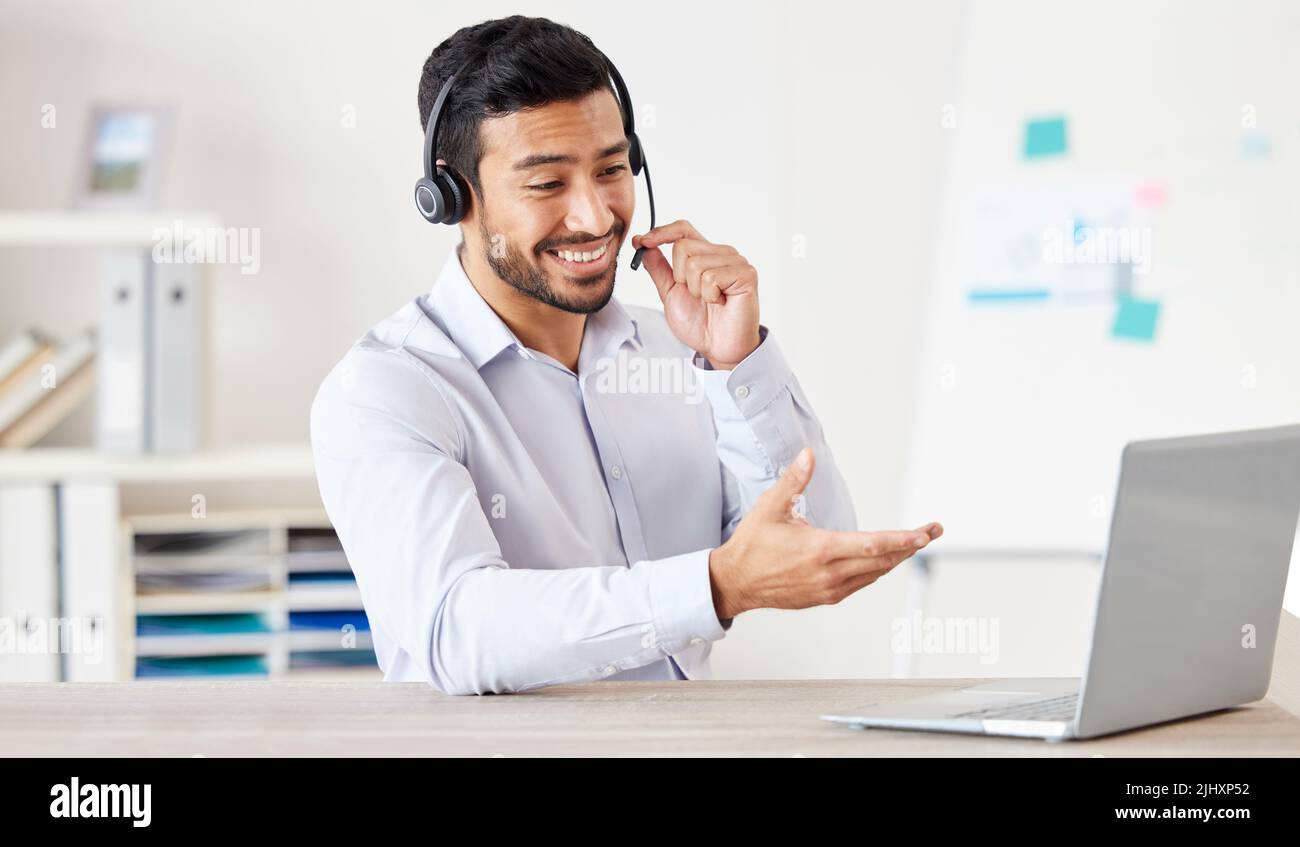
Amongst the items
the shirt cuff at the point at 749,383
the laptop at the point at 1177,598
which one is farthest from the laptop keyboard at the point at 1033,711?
the shirt cuff at the point at 749,383

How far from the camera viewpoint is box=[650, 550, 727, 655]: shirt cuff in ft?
3.67

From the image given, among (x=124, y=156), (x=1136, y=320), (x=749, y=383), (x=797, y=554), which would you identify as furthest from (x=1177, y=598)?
(x=124, y=156)

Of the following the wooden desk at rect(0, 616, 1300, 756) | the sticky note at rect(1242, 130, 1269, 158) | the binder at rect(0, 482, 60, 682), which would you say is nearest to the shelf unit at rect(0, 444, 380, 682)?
the binder at rect(0, 482, 60, 682)

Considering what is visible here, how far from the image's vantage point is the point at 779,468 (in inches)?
63.0

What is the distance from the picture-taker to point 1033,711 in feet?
3.39

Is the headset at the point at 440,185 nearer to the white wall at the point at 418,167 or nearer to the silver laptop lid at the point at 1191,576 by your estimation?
the silver laptop lid at the point at 1191,576

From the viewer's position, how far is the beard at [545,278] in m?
1.59

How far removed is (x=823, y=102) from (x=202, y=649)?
1859mm

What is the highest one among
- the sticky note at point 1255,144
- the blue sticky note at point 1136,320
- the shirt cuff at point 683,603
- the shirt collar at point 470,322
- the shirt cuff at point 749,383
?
the sticky note at point 1255,144

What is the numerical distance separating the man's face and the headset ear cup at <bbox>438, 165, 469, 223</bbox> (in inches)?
1.2

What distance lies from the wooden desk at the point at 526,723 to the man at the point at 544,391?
16 centimetres

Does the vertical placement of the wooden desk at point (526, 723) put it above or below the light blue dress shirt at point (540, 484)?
below
